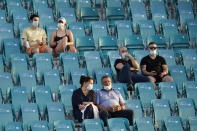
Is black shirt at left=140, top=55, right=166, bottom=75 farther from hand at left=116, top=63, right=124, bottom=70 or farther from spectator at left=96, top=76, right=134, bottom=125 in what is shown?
spectator at left=96, top=76, right=134, bottom=125

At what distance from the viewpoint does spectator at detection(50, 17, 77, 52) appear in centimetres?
1508

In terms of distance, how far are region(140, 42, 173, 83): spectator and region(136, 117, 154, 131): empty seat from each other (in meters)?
1.81

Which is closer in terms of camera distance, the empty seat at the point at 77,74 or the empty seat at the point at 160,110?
the empty seat at the point at 160,110

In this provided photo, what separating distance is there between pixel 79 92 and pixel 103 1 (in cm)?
448

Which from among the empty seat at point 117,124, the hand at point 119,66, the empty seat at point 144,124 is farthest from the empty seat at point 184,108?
the empty seat at point 117,124

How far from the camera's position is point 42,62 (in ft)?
47.5

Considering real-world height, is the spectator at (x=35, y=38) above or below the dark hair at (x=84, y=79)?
above

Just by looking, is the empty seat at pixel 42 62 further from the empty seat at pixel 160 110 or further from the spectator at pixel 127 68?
the empty seat at pixel 160 110

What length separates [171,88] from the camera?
14250 millimetres

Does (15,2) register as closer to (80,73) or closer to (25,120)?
(80,73)

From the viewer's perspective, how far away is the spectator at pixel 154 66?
1471 cm

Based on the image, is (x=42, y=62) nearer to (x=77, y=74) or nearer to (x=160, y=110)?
(x=77, y=74)

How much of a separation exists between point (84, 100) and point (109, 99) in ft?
1.36

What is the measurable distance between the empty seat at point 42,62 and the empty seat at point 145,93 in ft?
4.94
